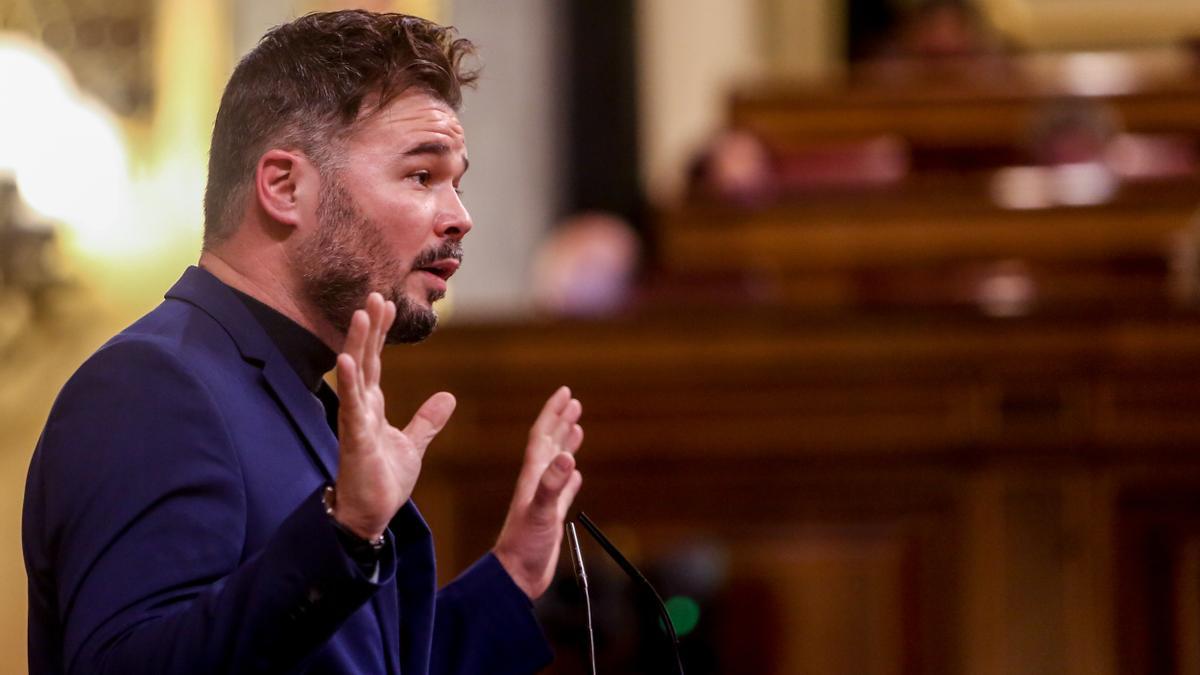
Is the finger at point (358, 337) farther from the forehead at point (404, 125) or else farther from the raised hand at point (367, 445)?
the forehead at point (404, 125)

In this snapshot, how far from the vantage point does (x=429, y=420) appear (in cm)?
126

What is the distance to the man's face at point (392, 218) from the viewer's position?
134 cm

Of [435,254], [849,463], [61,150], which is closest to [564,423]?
[435,254]

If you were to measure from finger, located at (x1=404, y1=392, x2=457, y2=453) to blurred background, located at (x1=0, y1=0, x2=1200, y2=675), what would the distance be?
168 centimetres

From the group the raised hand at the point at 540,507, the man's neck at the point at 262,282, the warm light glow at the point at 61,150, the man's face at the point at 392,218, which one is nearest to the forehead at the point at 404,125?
the man's face at the point at 392,218

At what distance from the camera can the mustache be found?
4.48 ft

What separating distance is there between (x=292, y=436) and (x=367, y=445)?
205 millimetres

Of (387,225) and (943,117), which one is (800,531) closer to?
(387,225)

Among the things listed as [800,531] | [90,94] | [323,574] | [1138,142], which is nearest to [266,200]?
[323,574]

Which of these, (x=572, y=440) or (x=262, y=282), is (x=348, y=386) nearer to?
(x=262, y=282)

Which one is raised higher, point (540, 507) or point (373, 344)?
point (373, 344)

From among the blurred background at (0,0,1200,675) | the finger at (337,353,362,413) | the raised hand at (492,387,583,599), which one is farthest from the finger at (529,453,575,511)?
the blurred background at (0,0,1200,675)

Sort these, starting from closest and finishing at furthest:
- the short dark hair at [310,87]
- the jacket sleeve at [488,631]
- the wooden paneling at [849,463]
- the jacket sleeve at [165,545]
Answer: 1. the jacket sleeve at [165,545]
2. the short dark hair at [310,87]
3. the jacket sleeve at [488,631]
4. the wooden paneling at [849,463]

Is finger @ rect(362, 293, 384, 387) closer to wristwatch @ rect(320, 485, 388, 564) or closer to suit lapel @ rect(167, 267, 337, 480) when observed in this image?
wristwatch @ rect(320, 485, 388, 564)
